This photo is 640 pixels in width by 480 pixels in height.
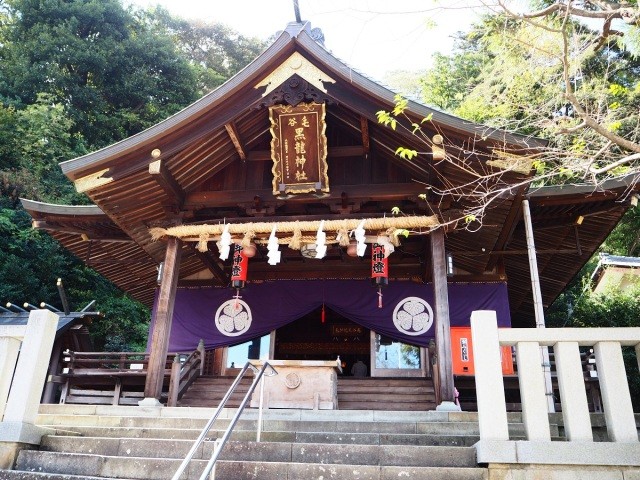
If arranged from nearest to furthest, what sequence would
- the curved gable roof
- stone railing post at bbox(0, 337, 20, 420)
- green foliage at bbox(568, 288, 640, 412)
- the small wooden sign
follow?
stone railing post at bbox(0, 337, 20, 420)
the curved gable roof
the small wooden sign
green foliage at bbox(568, 288, 640, 412)

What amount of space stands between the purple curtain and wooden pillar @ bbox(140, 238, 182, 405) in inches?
118

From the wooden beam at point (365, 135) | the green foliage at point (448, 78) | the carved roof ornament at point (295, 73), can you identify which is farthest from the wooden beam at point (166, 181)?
the green foliage at point (448, 78)

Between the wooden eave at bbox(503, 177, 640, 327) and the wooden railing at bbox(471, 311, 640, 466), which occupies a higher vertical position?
the wooden eave at bbox(503, 177, 640, 327)

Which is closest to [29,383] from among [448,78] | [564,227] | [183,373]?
[183,373]

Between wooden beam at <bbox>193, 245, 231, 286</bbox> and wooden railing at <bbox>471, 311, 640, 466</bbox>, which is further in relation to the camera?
wooden beam at <bbox>193, 245, 231, 286</bbox>

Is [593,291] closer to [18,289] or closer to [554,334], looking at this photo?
[554,334]

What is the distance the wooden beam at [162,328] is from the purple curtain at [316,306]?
3.01 meters

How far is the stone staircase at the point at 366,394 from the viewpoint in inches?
377

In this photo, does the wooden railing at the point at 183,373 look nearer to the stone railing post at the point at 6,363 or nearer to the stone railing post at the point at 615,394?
the stone railing post at the point at 6,363

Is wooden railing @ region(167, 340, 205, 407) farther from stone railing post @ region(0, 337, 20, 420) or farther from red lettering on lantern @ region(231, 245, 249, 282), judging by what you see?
stone railing post @ region(0, 337, 20, 420)

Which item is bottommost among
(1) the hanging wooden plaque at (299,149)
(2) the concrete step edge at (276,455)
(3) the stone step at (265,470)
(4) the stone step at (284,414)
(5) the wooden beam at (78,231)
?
(3) the stone step at (265,470)

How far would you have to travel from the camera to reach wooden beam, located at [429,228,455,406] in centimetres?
744

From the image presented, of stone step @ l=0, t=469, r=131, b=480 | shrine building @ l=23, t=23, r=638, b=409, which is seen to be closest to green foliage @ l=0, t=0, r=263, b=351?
shrine building @ l=23, t=23, r=638, b=409

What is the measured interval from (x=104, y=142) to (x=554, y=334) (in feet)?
79.8
